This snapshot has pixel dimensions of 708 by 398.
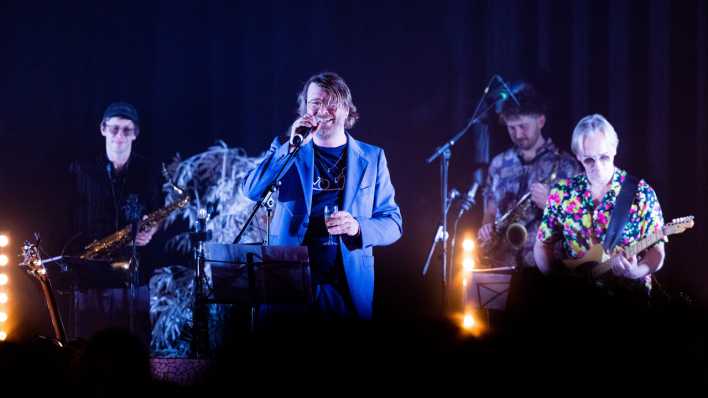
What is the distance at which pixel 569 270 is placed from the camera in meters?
4.19

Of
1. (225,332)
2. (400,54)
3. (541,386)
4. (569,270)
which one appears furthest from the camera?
(400,54)

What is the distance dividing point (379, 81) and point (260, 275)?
3.08 meters

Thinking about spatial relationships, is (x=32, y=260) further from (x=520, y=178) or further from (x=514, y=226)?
(x=520, y=178)

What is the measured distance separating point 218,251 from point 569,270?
205 cm

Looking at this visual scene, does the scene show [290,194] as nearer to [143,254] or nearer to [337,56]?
[143,254]

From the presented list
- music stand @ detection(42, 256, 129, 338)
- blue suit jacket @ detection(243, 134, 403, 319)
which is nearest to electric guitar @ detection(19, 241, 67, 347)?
music stand @ detection(42, 256, 129, 338)

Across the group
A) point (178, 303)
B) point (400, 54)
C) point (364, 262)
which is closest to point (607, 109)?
point (400, 54)

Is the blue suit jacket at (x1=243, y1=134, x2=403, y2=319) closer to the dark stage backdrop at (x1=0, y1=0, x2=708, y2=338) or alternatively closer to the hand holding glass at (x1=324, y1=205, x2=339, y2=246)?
the hand holding glass at (x1=324, y1=205, x2=339, y2=246)

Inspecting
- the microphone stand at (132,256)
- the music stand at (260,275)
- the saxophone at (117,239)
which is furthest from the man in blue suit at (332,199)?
the saxophone at (117,239)

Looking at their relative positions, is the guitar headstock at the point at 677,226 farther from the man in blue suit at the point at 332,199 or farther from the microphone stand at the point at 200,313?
the microphone stand at the point at 200,313

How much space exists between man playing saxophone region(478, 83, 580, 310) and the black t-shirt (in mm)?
2114

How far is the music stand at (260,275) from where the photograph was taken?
129 inches

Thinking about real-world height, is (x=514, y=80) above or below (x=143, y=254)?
above

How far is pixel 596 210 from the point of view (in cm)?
420
